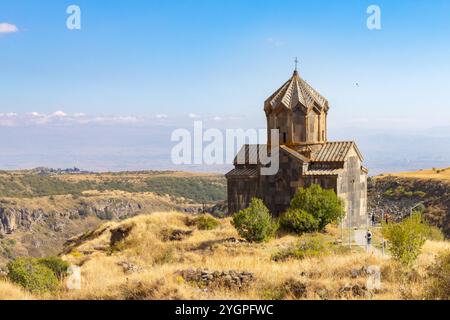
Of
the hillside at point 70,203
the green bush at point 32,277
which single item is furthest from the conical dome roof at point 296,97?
the hillside at point 70,203

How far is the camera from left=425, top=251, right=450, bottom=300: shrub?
28.5ft

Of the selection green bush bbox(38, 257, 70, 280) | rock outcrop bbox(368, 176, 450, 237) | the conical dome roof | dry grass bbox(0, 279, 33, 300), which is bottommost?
rock outcrop bbox(368, 176, 450, 237)

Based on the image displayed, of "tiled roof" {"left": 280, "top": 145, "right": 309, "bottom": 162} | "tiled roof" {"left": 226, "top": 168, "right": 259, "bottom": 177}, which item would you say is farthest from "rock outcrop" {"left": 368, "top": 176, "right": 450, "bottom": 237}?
"tiled roof" {"left": 280, "top": 145, "right": 309, "bottom": 162}

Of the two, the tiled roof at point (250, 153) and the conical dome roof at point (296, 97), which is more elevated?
the conical dome roof at point (296, 97)

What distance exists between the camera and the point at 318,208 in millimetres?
19562

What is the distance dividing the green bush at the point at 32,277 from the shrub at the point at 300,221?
10143mm

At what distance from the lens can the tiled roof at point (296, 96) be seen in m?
23.1

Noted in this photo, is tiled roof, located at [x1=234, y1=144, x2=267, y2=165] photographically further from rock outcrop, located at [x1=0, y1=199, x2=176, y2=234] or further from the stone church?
rock outcrop, located at [x1=0, y1=199, x2=176, y2=234]

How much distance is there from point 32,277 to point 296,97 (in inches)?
601

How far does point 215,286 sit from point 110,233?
1567 cm

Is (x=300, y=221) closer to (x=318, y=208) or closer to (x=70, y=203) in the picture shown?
(x=318, y=208)

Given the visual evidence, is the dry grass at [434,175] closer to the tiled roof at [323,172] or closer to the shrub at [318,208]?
the tiled roof at [323,172]

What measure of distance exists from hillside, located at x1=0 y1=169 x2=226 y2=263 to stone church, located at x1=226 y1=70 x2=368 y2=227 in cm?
5265

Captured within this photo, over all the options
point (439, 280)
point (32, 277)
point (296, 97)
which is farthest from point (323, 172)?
point (32, 277)
